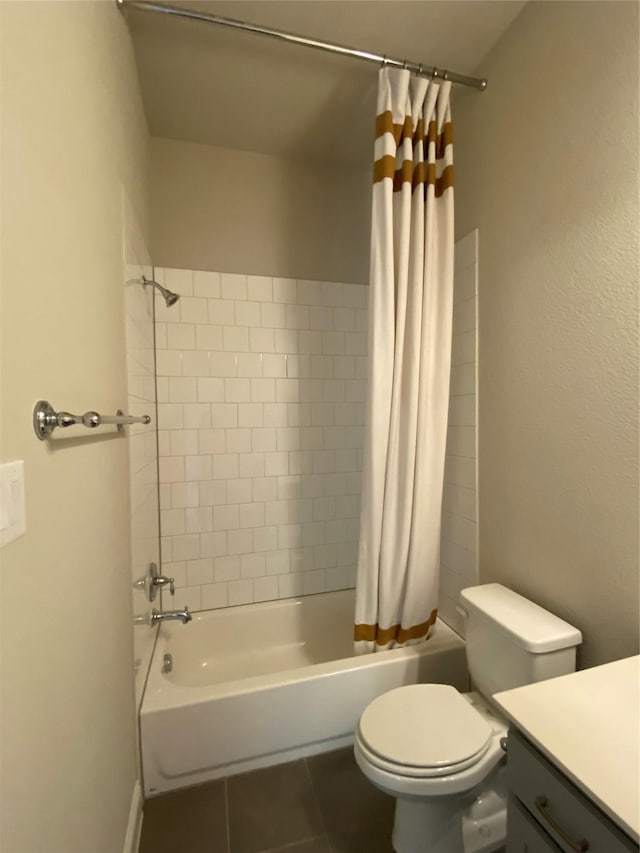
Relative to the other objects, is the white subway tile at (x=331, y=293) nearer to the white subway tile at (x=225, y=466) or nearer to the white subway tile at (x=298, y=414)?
the white subway tile at (x=298, y=414)

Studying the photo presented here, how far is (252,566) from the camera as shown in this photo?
2145 mm

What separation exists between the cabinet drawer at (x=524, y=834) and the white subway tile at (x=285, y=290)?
209cm

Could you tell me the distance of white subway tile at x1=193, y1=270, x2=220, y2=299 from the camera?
2027 mm

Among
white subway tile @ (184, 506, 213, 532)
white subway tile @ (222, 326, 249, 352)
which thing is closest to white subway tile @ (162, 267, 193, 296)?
white subway tile @ (222, 326, 249, 352)

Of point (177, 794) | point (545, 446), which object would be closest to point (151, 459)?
point (177, 794)

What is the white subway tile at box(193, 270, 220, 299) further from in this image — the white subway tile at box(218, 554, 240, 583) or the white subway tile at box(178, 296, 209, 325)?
the white subway tile at box(218, 554, 240, 583)

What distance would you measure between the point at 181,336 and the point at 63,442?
1394mm

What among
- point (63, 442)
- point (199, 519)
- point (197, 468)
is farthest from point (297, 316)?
Answer: point (63, 442)

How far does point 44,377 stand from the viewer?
25.7 inches

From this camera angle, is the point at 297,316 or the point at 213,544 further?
the point at 297,316

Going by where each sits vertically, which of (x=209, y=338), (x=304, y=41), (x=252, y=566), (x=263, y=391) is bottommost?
(x=252, y=566)

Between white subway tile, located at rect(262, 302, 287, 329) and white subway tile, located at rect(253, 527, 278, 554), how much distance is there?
112 cm

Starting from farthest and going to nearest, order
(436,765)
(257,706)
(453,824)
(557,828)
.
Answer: (257,706)
(453,824)
(436,765)
(557,828)

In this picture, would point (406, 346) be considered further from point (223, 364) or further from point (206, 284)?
point (206, 284)
